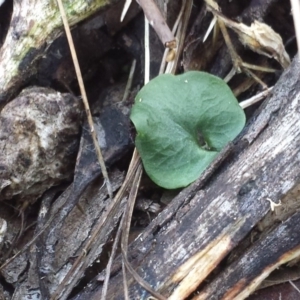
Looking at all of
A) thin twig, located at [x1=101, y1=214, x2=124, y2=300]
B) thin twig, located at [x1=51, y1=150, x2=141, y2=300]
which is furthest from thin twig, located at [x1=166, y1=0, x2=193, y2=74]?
thin twig, located at [x1=101, y1=214, x2=124, y2=300]

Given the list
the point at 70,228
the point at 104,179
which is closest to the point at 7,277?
the point at 70,228

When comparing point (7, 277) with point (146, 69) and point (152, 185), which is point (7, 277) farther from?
point (146, 69)

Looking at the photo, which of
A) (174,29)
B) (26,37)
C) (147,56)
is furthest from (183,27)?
(26,37)

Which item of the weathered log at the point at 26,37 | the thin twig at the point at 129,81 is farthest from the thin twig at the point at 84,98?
the thin twig at the point at 129,81

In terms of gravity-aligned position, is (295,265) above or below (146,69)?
below

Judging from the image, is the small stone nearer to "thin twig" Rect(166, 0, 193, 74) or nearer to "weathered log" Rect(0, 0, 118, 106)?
"weathered log" Rect(0, 0, 118, 106)

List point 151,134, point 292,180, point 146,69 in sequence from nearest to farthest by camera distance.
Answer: point 292,180
point 151,134
point 146,69
